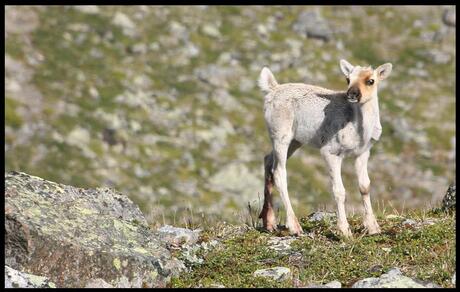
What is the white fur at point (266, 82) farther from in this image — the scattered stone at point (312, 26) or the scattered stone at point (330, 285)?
the scattered stone at point (312, 26)

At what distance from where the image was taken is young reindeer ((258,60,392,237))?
622 inches

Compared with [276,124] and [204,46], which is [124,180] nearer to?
[204,46]

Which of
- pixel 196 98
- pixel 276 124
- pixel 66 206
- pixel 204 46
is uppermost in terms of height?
pixel 204 46

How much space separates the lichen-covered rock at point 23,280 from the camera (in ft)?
39.6

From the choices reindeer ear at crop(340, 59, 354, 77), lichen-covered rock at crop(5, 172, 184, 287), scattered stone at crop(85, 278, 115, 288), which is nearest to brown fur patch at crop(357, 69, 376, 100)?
reindeer ear at crop(340, 59, 354, 77)

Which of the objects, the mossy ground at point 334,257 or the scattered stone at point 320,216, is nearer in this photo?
the mossy ground at point 334,257

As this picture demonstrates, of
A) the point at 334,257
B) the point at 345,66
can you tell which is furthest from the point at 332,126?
the point at 334,257

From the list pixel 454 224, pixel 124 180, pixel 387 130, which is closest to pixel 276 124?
pixel 454 224

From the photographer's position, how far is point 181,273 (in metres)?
13.6

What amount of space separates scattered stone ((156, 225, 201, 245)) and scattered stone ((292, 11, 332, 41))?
30.2 m

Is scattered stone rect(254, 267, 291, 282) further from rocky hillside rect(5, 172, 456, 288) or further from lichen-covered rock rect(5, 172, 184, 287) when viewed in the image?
lichen-covered rock rect(5, 172, 184, 287)

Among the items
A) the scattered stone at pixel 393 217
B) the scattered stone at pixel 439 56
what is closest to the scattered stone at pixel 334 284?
the scattered stone at pixel 393 217

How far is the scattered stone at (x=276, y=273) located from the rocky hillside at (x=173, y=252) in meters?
0.02

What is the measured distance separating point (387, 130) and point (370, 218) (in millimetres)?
22943
